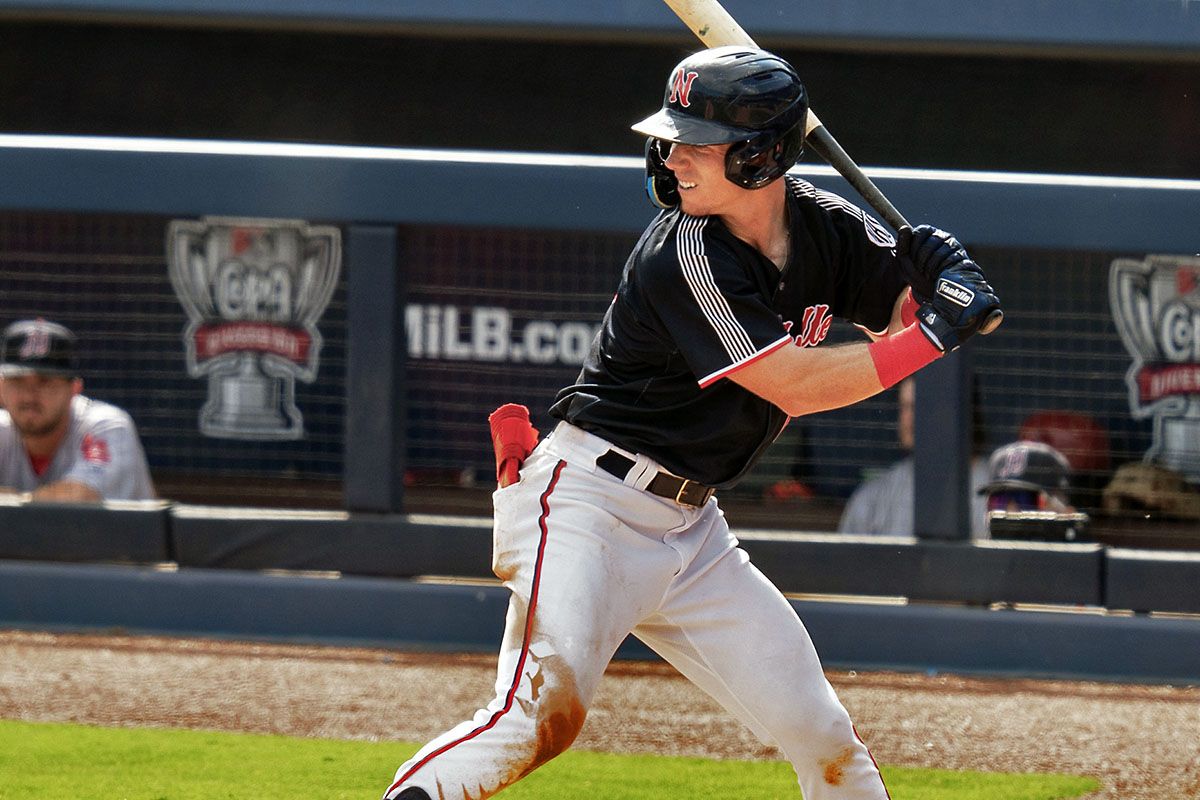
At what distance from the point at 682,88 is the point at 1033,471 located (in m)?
2.87

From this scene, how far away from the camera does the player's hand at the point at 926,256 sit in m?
2.69

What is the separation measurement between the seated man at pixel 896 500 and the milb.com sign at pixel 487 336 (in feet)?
3.52

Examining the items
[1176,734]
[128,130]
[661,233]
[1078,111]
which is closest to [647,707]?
[1176,734]

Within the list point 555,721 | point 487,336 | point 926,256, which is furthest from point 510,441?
point 487,336

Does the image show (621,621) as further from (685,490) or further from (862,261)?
(862,261)

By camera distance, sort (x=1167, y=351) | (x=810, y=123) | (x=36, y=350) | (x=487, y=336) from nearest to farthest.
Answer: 1. (x=810, y=123)
2. (x=1167, y=351)
3. (x=487, y=336)
4. (x=36, y=350)

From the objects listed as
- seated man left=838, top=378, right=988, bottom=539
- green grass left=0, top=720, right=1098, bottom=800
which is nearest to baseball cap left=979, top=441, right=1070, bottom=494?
seated man left=838, top=378, right=988, bottom=539

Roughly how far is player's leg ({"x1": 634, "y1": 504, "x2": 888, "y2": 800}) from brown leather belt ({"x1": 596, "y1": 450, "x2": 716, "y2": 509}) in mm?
86

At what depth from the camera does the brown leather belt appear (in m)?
2.73

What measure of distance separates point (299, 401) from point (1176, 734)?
9.91 feet

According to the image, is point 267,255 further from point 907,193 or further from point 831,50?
point 831,50

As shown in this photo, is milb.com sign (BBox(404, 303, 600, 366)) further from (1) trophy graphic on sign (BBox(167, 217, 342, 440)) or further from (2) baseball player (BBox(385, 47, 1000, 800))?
(2) baseball player (BBox(385, 47, 1000, 800))

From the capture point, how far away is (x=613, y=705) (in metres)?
4.63

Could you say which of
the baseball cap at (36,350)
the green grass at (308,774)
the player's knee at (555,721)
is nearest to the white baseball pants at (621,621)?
the player's knee at (555,721)
